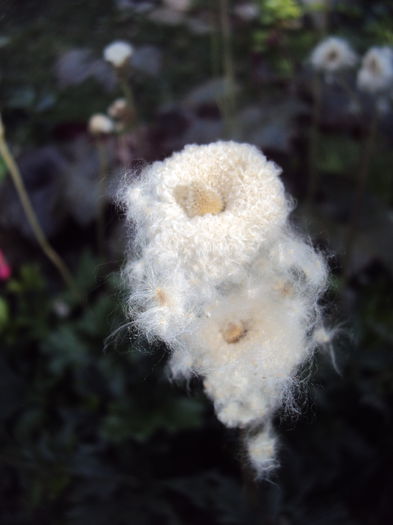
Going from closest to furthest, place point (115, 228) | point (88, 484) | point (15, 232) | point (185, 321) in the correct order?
point (185, 321), point (88, 484), point (115, 228), point (15, 232)

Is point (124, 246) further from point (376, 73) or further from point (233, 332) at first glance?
point (376, 73)

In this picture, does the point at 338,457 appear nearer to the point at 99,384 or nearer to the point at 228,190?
the point at 99,384

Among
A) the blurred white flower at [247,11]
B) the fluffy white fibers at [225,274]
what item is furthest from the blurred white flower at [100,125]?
the blurred white flower at [247,11]

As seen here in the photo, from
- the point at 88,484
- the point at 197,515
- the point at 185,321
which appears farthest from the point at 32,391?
the point at 185,321

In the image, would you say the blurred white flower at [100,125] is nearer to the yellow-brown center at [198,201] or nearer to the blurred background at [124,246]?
the blurred background at [124,246]

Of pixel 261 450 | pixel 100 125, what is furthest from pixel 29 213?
pixel 261 450

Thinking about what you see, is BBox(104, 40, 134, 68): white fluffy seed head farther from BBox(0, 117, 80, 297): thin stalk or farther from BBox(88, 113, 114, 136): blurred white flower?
BBox(0, 117, 80, 297): thin stalk
